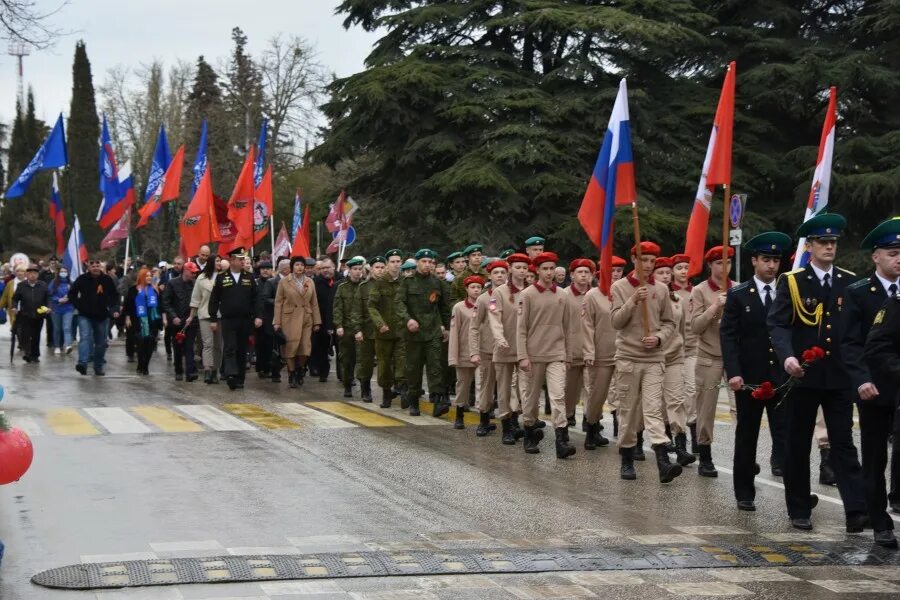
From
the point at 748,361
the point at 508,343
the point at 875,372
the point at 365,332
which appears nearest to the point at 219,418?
the point at 365,332

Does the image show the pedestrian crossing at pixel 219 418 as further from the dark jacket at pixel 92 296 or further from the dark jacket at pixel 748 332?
the dark jacket at pixel 748 332

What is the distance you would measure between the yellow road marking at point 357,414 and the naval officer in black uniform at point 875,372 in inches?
302

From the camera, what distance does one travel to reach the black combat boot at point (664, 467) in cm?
1166

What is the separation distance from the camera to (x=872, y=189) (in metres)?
30.9

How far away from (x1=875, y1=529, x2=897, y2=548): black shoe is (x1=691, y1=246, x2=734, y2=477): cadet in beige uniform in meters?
3.45

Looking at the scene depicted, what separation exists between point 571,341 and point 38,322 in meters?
14.5

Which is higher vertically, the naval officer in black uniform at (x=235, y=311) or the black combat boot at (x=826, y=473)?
the naval officer in black uniform at (x=235, y=311)

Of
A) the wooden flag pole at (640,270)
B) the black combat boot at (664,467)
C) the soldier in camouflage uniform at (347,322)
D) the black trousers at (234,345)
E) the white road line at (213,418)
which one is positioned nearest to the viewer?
the black combat boot at (664,467)

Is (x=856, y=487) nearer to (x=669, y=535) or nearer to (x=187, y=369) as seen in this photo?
(x=669, y=535)

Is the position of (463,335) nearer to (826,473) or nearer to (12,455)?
(826,473)

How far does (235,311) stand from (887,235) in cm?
1296

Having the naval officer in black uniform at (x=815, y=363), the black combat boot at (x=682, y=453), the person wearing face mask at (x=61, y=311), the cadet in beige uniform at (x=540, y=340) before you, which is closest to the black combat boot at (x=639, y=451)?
the black combat boot at (x=682, y=453)

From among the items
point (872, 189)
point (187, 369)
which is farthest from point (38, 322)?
point (872, 189)

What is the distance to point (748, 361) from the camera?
11156mm
